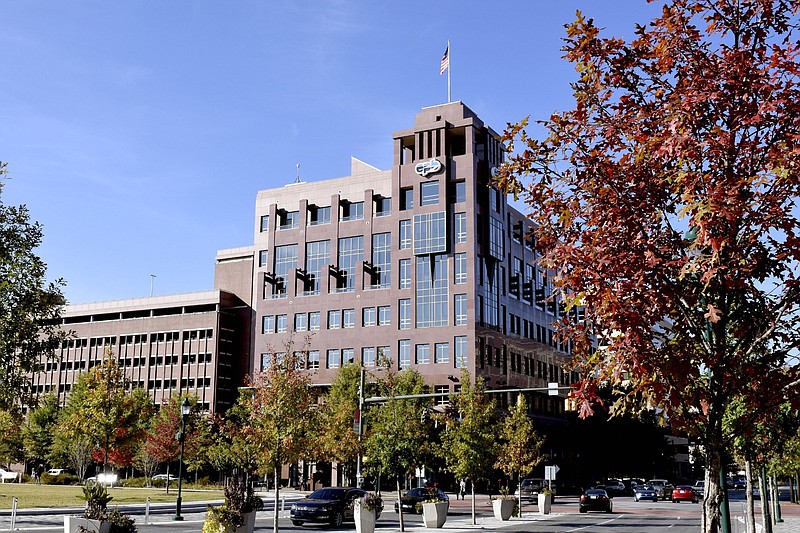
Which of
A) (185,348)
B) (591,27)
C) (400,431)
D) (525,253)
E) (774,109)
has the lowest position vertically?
(400,431)

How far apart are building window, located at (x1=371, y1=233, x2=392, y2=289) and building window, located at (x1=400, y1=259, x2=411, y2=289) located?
1582 millimetres

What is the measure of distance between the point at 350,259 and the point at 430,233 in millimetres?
11233

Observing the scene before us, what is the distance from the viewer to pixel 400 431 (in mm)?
36062

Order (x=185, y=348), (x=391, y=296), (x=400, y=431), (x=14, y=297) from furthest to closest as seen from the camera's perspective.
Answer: (x=185, y=348) < (x=391, y=296) < (x=400, y=431) < (x=14, y=297)

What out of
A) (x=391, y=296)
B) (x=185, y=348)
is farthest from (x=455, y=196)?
(x=185, y=348)

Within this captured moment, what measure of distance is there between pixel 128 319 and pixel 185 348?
1189cm

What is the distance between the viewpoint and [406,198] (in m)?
93.6

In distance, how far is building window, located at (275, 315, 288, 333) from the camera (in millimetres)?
97875

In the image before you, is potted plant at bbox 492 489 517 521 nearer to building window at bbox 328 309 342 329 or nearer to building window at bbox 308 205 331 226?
building window at bbox 328 309 342 329

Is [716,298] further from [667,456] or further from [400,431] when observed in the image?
[667,456]

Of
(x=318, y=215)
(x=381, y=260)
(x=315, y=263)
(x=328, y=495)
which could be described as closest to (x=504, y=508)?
(x=328, y=495)

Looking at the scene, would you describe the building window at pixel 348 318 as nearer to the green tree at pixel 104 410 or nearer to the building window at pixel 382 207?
the building window at pixel 382 207

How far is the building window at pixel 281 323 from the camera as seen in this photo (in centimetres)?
9788

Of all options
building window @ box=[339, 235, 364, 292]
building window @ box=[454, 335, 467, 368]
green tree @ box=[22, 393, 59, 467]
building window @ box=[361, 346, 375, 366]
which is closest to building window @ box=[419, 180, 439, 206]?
building window @ box=[339, 235, 364, 292]
